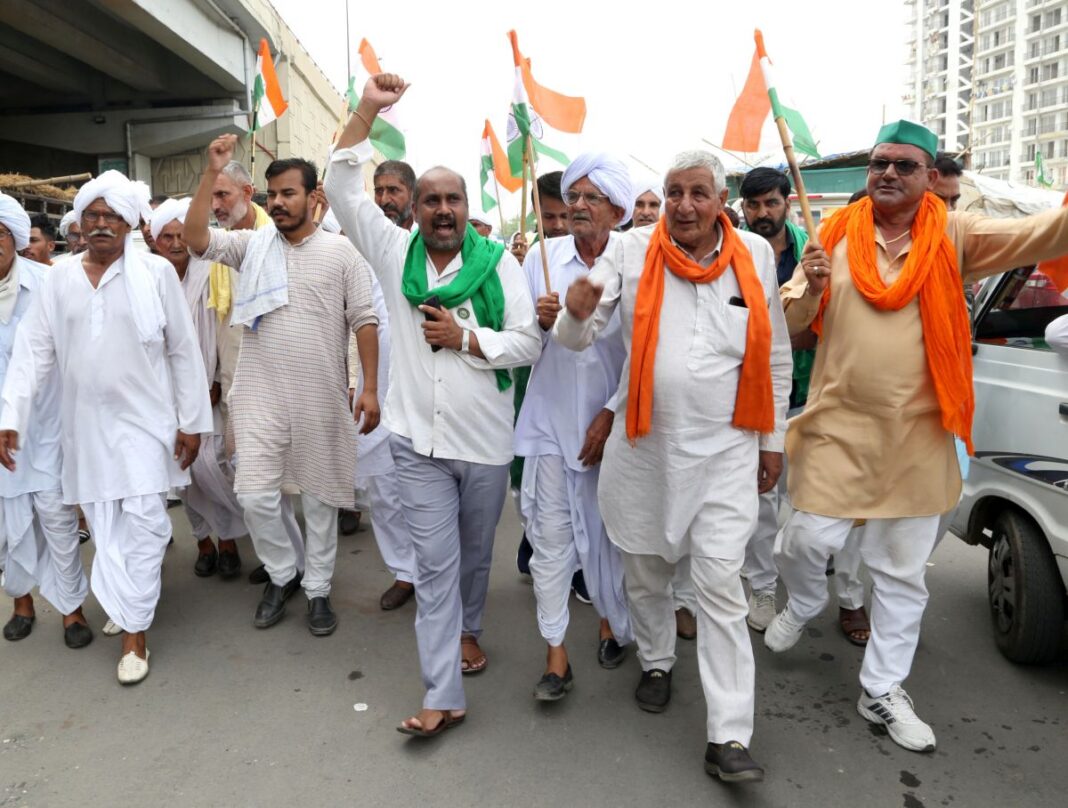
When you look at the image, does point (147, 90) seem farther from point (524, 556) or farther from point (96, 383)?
point (524, 556)


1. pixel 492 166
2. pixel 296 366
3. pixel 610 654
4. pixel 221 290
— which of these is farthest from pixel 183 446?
pixel 492 166

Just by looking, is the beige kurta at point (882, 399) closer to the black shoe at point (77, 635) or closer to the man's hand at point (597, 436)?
the man's hand at point (597, 436)

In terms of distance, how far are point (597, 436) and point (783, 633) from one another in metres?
1.15

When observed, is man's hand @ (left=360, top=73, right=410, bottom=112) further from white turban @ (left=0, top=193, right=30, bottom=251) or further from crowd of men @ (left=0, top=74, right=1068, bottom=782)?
white turban @ (left=0, top=193, right=30, bottom=251)

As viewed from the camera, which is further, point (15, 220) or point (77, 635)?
point (15, 220)

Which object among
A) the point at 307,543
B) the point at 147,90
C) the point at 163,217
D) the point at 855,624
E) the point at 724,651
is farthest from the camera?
the point at 147,90

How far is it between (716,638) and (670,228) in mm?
1389

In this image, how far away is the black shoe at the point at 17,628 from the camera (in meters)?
4.02

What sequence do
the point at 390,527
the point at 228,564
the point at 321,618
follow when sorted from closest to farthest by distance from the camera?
the point at 321,618
the point at 390,527
the point at 228,564

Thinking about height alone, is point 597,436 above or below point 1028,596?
above

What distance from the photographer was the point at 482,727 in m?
3.12

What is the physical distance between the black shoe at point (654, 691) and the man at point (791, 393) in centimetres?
92

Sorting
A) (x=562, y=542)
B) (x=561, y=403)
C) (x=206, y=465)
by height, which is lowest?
(x=562, y=542)

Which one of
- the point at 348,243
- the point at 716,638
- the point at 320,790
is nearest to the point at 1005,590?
the point at 716,638
